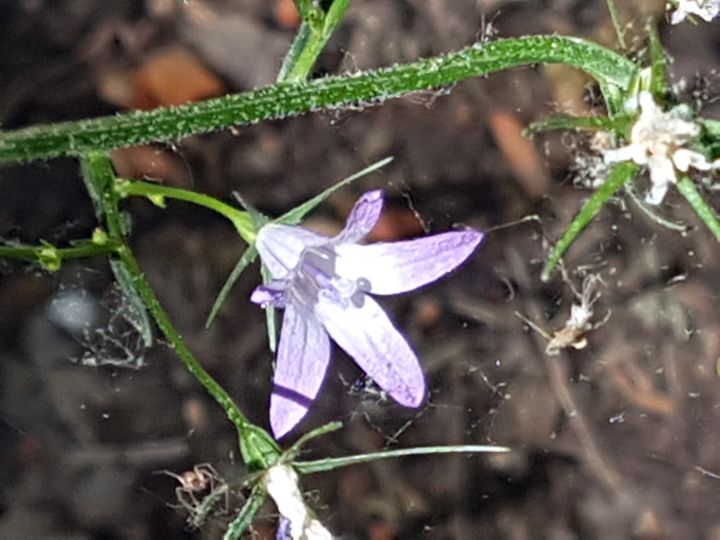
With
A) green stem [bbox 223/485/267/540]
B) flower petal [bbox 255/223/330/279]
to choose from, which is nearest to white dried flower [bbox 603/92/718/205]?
flower petal [bbox 255/223/330/279]

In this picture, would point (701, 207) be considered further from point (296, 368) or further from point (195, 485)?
point (195, 485)

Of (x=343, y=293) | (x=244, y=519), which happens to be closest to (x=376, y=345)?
(x=343, y=293)

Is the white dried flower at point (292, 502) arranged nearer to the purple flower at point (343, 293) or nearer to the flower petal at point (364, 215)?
the purple flower at point (343, 293)

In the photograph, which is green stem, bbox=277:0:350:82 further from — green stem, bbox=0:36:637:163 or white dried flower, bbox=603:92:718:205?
white dried flower, bbox=603:92:718:205

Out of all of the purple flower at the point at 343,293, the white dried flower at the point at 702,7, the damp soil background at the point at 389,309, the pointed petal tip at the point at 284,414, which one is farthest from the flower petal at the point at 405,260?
the damp soil background at the point at 389,309

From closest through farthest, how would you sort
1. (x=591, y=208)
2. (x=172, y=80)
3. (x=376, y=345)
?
(x=591, y=208)
(x=376, y=345)
(x=172, y=80)

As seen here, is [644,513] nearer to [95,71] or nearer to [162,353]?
[162,353]
